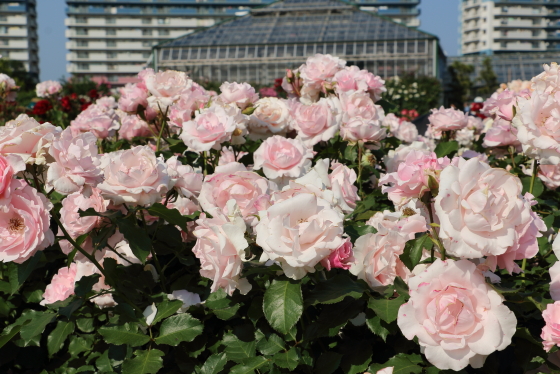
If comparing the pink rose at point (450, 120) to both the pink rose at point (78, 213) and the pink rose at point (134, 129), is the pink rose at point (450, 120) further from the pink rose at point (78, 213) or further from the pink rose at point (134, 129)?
the pink rose at point (78, 213)

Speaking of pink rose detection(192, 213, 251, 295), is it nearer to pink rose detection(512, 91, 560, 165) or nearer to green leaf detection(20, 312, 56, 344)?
green leaf detection(20, 312, 56, 344)

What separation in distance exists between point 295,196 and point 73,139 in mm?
507

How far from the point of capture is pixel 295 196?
0.94 m

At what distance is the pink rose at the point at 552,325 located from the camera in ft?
2.82

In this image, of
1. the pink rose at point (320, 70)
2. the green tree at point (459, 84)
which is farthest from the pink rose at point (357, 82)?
the green tree at point (459, 84)

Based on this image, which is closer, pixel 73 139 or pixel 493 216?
pixel 493 216

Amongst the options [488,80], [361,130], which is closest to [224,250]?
[361,130]

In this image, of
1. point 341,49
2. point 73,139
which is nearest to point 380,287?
point 73,139

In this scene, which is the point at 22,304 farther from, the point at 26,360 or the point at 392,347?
the point at 392,347

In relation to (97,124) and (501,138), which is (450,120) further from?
(97,124)

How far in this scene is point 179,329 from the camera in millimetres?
1158

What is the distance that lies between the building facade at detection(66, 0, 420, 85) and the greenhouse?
42.4m

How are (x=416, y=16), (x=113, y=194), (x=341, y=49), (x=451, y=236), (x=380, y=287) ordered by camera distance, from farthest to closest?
(x=416, y=16), (x=341, y=49), (x=113, y=194), (x=380, y=287), (x=451, y=236)

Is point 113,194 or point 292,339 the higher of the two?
point 113,194
